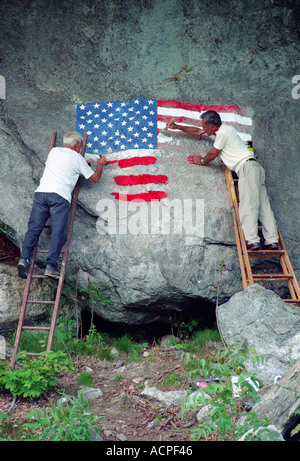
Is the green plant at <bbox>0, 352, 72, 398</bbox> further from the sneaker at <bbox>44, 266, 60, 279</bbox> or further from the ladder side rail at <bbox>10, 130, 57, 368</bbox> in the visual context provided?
the sneaker at <bbox>44, 266, 60, 279</bbox>

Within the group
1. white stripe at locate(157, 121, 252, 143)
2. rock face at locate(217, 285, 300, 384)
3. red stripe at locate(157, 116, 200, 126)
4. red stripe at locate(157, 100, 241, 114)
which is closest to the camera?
rock face at locate(217, 285, 300, 384)

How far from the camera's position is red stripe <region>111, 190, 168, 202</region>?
21.5 feet

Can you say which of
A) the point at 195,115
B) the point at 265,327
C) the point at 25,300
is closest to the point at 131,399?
the point at 265,327

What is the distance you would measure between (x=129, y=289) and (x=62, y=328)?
1.08 m

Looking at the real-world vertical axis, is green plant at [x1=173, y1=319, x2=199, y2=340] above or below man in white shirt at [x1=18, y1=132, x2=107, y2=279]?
below

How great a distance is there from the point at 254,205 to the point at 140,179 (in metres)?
1.62

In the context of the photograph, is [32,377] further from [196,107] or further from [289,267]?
[196,107]

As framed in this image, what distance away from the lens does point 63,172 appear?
19.7 ft

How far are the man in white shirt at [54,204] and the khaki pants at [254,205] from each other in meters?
2.17

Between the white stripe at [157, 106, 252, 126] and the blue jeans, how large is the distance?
242cm

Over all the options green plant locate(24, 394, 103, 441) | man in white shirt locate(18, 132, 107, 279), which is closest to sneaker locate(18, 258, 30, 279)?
man in white shirt locate(18, 132, 107, 279)

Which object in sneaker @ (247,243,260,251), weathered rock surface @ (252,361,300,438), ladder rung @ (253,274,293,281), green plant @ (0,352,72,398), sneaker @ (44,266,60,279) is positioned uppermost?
sneaker @ (247,243,260,251)
